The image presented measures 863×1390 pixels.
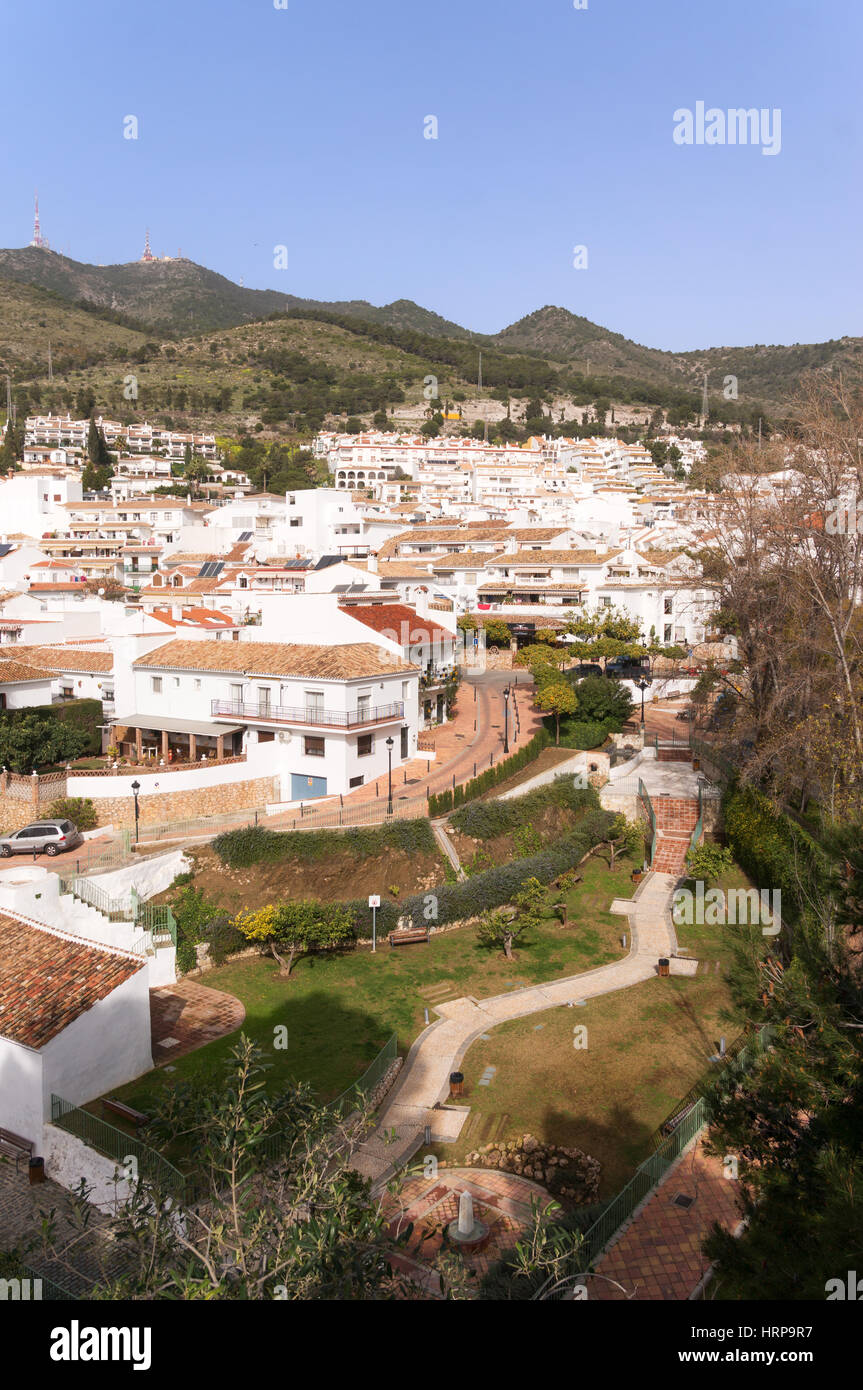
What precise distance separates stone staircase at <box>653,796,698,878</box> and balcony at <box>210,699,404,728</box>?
9716mm

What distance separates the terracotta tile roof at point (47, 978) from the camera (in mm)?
14406

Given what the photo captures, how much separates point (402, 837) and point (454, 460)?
9455 centimetres

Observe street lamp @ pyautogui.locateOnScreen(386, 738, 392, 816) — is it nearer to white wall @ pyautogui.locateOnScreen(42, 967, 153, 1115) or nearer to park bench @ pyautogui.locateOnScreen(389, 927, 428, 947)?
park bench @ pyautogui.locateOnScreen(389, 927, 428, 947)

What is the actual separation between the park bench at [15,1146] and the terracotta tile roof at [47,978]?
5.38 feet

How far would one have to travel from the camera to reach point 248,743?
31.1 metres

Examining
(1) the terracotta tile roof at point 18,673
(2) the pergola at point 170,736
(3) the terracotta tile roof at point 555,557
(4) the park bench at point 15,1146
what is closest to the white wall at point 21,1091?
(4) the park bench at point 15,1146

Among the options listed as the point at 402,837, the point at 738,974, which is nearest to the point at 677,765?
the point at 402,837

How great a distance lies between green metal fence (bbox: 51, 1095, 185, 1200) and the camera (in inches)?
451

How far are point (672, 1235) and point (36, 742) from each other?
84.4 feet

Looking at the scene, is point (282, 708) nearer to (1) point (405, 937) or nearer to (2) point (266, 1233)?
(1) point (405, 937)

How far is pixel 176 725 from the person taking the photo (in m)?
31.3

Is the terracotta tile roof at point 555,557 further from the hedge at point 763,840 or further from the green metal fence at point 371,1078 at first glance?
the green metal fence at point 371,1078

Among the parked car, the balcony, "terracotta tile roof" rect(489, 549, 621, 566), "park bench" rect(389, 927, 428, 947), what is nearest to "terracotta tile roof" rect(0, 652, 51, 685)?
the balcony
